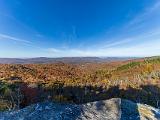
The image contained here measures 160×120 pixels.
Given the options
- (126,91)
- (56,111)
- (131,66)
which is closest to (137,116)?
(56,111)

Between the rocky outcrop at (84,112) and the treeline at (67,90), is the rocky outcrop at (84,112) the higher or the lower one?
the higher one

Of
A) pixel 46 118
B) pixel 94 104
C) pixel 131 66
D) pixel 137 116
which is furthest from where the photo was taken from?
pixel 131 66

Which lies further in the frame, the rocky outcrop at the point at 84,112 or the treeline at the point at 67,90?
the treeline at the point at 67,90

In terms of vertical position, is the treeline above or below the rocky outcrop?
below

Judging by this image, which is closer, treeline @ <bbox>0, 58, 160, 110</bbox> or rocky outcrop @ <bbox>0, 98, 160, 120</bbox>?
rocky outcrop @ <bbox>0, 98, 160, 120</bbox>

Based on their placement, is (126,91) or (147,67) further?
(147,67)

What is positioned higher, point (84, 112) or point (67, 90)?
point (84, 112)

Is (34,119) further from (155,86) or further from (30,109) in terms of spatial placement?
(155,86)

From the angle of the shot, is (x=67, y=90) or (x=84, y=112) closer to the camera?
(x=84, y=112)
